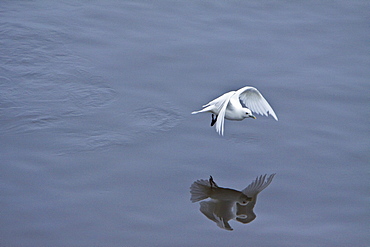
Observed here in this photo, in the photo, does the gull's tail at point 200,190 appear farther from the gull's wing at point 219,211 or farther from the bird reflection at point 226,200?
the gull's wing at point 219,211

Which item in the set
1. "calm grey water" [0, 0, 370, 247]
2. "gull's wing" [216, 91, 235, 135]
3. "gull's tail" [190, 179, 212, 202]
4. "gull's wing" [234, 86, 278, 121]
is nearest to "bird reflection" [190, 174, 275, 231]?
"gull's tail" [190, 179, 212, 202]

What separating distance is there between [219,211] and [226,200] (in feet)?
0.83

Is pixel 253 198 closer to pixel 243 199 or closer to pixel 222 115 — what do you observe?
pixel 243 199

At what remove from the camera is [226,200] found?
7906mm

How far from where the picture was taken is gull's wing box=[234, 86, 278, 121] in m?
9.29

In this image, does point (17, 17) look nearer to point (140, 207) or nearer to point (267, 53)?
point (267, 53)

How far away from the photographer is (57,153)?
855 centimetres

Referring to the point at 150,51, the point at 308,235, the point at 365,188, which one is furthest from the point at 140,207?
the point at 150,51

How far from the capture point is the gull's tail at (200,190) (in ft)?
26.0

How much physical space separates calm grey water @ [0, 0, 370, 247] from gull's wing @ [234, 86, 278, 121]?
356mm

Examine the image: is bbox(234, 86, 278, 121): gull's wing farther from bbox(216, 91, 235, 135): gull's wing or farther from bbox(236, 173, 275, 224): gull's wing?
bbox(236, 173, 275, 224): gull's wing

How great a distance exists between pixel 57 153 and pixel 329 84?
4900 millimetres

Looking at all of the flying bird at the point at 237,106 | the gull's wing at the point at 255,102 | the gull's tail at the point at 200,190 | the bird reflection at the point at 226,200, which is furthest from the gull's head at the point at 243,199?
the gull's wing at the point at 255,102

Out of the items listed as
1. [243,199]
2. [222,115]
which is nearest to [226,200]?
[243,199]
